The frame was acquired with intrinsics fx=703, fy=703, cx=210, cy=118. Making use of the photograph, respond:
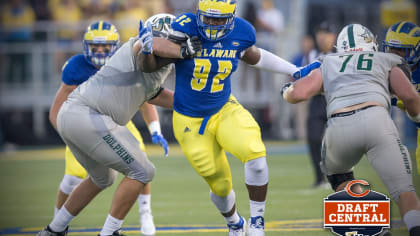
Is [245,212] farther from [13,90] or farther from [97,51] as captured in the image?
[13,90]

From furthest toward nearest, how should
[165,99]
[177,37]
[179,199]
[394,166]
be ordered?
[179,199]
[165,99]
[177,37]
[394,166]

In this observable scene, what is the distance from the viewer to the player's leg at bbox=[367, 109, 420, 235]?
4.64 m

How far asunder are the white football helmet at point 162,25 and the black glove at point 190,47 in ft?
0.56

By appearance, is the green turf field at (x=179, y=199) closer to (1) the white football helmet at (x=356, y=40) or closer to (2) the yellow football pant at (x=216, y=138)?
(2) the yellow football pant at (x=216, y=138)

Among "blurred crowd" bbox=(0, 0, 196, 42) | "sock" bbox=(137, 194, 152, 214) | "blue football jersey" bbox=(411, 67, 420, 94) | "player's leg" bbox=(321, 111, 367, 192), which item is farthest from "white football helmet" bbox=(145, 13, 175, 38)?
"blurred crowd" bbox=(0, 0, 196, 42)

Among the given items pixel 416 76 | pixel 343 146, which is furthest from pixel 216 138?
pixel 416 76

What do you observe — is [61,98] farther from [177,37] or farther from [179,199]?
[179,199]

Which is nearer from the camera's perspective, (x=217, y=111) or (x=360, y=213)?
(x=360, y=213)

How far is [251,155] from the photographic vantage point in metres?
5.34

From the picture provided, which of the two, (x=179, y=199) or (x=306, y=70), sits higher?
(x=306, y=70)

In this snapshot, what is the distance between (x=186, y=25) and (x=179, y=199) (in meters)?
3.65

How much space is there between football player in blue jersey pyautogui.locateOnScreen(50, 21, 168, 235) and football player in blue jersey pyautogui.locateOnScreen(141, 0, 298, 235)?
74cm

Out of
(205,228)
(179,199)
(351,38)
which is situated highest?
(351,38)

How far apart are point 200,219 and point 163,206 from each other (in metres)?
1.15
